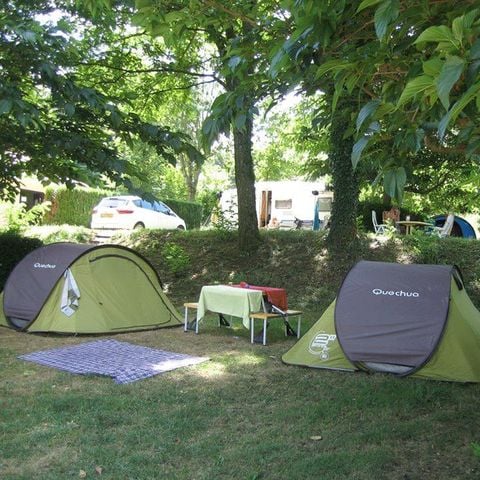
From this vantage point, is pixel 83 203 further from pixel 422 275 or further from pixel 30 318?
pixel 422 275

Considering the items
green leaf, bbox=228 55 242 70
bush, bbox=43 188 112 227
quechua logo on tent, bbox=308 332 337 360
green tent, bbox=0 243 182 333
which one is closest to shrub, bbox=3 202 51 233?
green tent, bbox=0 243 182 333

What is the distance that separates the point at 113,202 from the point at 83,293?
10.0 m

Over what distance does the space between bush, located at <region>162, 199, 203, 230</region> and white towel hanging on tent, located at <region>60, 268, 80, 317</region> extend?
16.2 meters

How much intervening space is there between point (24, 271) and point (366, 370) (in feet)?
17.1

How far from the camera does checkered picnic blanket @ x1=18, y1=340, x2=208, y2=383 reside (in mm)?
5885

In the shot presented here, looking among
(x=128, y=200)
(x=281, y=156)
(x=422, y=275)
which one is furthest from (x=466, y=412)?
(x=281, y=156)

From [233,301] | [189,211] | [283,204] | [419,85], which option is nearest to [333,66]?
[419,85]

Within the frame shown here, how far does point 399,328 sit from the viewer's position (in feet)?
19.1

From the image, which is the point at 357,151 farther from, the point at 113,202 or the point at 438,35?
the point at 113,202

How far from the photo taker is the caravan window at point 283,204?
23872 millimetres

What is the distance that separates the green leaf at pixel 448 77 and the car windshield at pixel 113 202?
54.0 feet

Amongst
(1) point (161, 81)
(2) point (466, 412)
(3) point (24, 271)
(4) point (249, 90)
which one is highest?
(1) point (161, 81)

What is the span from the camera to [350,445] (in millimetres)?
4055

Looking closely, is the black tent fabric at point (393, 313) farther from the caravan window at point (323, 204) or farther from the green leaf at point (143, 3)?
the caravan window at point (323, 204)
